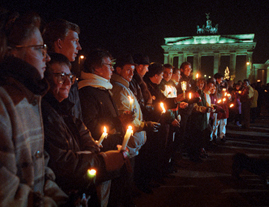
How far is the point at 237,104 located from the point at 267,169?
890 cm

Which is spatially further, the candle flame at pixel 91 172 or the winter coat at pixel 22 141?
the candle flame at pixel 91 172

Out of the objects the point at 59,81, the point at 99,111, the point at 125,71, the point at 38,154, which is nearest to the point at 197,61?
the point at 125,71

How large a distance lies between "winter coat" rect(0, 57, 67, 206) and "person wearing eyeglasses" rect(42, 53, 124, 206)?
0.56 ft

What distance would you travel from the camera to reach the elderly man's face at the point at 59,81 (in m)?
1.83

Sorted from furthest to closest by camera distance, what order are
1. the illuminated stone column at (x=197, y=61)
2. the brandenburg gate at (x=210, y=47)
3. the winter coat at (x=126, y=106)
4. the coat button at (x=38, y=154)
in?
the illuminated stone column at (x=197, y=61), the brandenburg gate at (x=210, y=47), the winter coat at (x=126, y=106), the coat button at (x=38, y=154)

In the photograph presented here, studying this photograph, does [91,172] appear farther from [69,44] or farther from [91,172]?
[69,44]

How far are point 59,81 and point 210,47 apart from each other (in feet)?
213

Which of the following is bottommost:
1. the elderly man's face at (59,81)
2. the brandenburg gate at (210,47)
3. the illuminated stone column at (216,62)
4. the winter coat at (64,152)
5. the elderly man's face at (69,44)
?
the winter coat at (64,152)

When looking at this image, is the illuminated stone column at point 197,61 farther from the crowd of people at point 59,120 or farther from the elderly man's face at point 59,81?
the elderly man's face at point 59,81

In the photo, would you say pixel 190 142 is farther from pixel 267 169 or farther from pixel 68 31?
pixel 68 31

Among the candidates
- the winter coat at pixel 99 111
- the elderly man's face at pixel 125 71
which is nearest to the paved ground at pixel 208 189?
the winter coat at pixel 99 111

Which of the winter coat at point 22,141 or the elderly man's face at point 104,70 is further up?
the elderly man's face at point 104,70

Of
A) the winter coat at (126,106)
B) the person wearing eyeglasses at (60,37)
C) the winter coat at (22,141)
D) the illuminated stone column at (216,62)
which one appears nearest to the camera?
the winter coat at (22,141)

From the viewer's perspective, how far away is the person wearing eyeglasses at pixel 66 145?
60.8 inches
